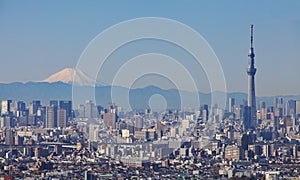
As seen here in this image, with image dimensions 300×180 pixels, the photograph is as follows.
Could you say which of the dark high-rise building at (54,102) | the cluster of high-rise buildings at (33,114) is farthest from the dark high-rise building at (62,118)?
the dark high-rise building at (54,102)

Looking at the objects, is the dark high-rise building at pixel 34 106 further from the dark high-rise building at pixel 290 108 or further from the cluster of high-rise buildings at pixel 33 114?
the dark high-rise building at pixel 290 108

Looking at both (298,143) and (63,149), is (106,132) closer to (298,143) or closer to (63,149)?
(63,149)

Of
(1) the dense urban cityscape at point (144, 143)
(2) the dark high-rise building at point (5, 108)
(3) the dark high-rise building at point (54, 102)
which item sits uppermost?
(3) the dark high-rise building at point (54, 102)

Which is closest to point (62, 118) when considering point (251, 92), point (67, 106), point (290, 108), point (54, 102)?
point (67, 106)

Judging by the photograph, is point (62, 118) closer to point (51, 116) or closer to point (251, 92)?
point (51, 116)

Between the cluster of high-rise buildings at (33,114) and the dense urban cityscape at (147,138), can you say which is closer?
the dense urban cityscape at (147,138)

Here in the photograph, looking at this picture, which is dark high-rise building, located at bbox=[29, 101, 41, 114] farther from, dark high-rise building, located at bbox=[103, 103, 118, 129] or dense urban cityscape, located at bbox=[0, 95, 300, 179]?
dark high-rise building, located at bbox=[103, 103, 118, 129]
